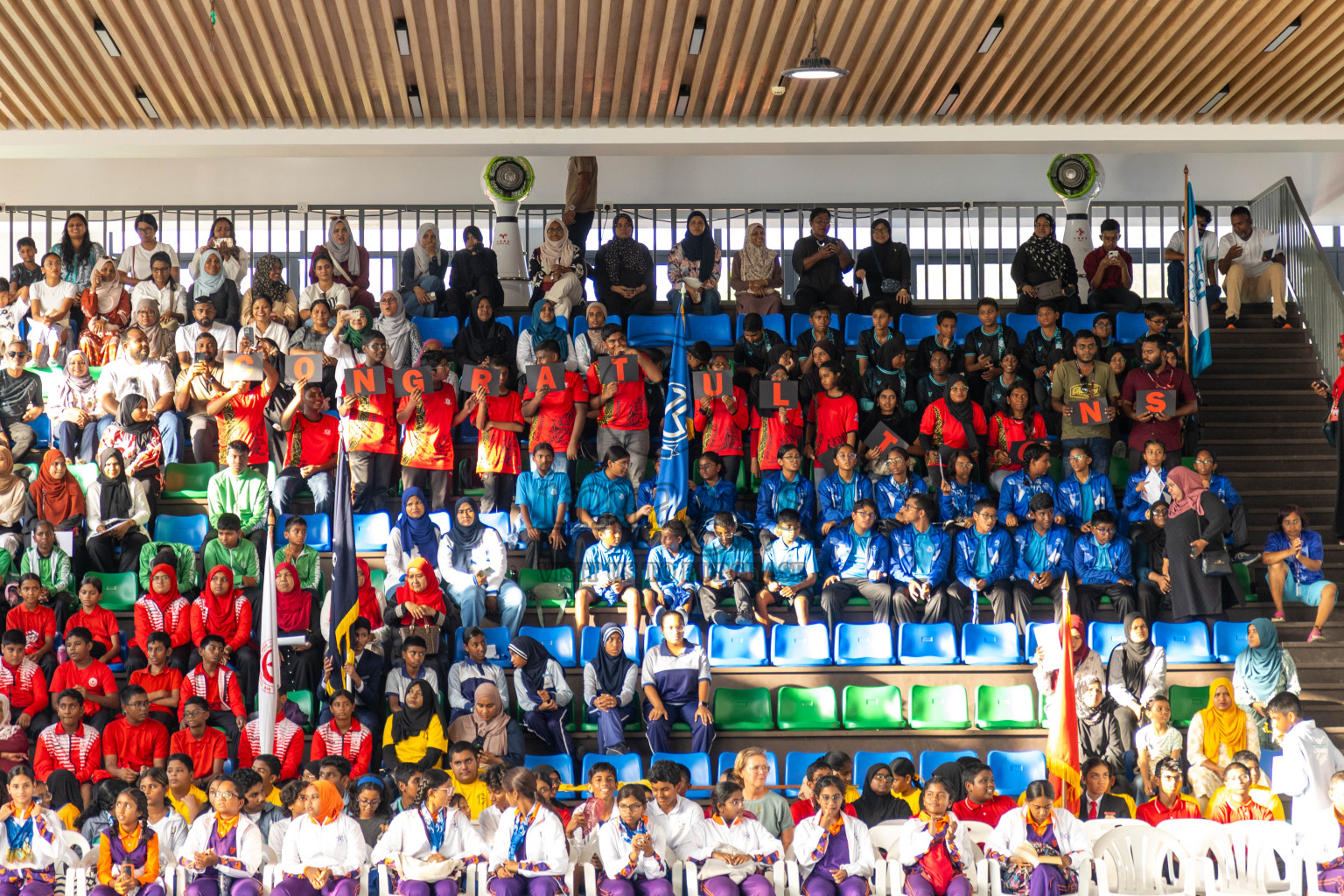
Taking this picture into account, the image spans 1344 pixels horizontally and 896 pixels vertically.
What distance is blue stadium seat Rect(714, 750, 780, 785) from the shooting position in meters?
8.42

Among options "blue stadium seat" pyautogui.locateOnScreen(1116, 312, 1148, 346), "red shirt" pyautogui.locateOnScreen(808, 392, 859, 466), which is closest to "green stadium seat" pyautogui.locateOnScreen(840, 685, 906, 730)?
"red shirt" pyautogui.locateOnScreen(808, 392, 859, 466)

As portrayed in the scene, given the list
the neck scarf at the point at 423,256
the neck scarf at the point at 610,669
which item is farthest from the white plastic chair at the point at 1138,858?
the neck scarf at the point at 423,256

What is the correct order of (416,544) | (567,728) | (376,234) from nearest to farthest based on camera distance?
(567,728) < (416,544) < (376,234)

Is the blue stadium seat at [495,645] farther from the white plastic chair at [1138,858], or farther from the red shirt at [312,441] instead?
the white plastic chair at [1138,858]

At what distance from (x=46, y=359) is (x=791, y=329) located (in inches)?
245

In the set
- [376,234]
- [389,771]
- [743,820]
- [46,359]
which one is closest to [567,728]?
[389,771]

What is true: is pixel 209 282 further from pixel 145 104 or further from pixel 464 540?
pixel 464 540

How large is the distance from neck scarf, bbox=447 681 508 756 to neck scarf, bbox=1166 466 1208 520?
15.6ft

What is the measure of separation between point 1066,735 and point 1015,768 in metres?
0.69

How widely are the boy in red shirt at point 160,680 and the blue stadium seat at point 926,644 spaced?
455 cm

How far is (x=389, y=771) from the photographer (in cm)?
826

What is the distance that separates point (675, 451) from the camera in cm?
1040

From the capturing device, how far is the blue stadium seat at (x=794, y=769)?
8.45 meters

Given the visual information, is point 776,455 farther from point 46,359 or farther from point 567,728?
point 46,359
